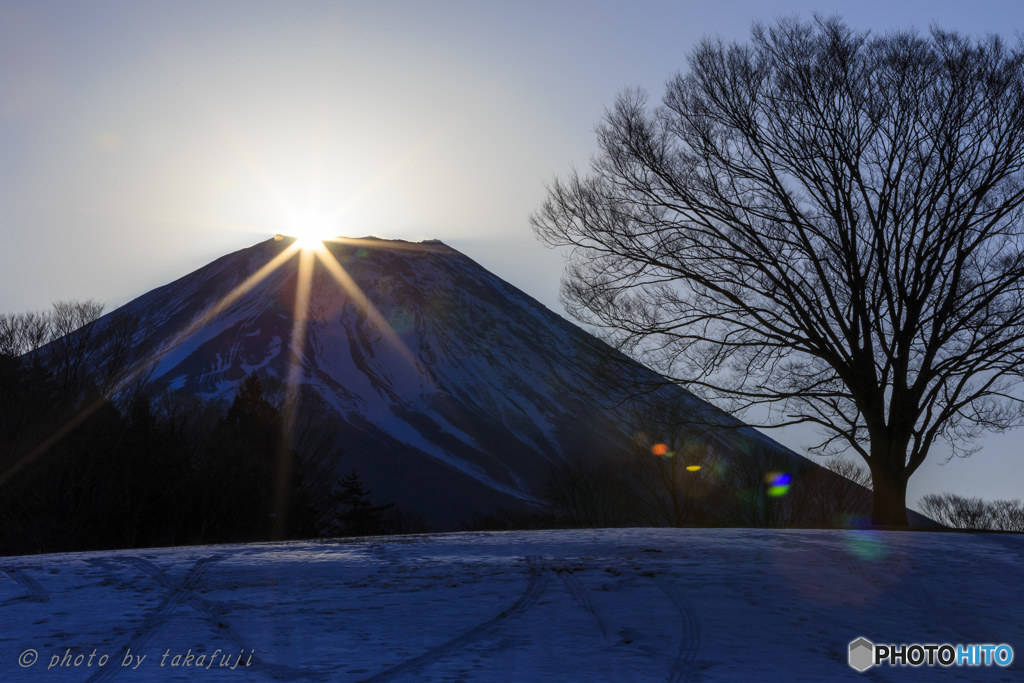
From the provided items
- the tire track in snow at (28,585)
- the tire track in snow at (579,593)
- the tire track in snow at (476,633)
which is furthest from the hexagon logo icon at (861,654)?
the tire track in snow at (28,585)

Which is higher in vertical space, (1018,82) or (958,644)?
(1018,82)

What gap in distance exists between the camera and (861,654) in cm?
582

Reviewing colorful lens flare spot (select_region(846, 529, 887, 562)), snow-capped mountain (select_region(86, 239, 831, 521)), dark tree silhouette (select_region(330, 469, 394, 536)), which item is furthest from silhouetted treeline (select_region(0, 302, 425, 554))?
snow-capped mountain (select_region(86, 239, 831, 521))

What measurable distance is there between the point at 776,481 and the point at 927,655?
5384 cm

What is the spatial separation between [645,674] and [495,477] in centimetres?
16325

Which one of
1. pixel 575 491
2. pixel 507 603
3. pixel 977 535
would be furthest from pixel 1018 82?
pixel 575 491

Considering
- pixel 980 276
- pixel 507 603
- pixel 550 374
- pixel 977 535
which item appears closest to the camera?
pixel 507 603

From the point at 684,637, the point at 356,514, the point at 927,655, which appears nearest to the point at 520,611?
the point at 684,637

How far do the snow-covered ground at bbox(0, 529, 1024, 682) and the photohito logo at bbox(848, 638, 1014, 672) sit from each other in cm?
10

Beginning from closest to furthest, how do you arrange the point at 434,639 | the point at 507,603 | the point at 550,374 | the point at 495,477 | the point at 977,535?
1. the point at 434,639
2. the point at 507,603
3. the point at 977,535
4. the point at 495,477
5. the point at 550,374

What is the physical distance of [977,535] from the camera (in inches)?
439

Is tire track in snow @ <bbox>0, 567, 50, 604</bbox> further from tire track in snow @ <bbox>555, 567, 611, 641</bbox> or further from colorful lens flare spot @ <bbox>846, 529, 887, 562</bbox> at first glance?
colorful lens flare spot @ <bbox>846, 529, 887, 562</bbox>

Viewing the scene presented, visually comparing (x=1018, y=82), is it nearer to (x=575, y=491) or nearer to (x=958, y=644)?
(x=958, y=644)

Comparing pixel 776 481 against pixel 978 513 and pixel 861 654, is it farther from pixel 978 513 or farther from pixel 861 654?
pixel 861 654
